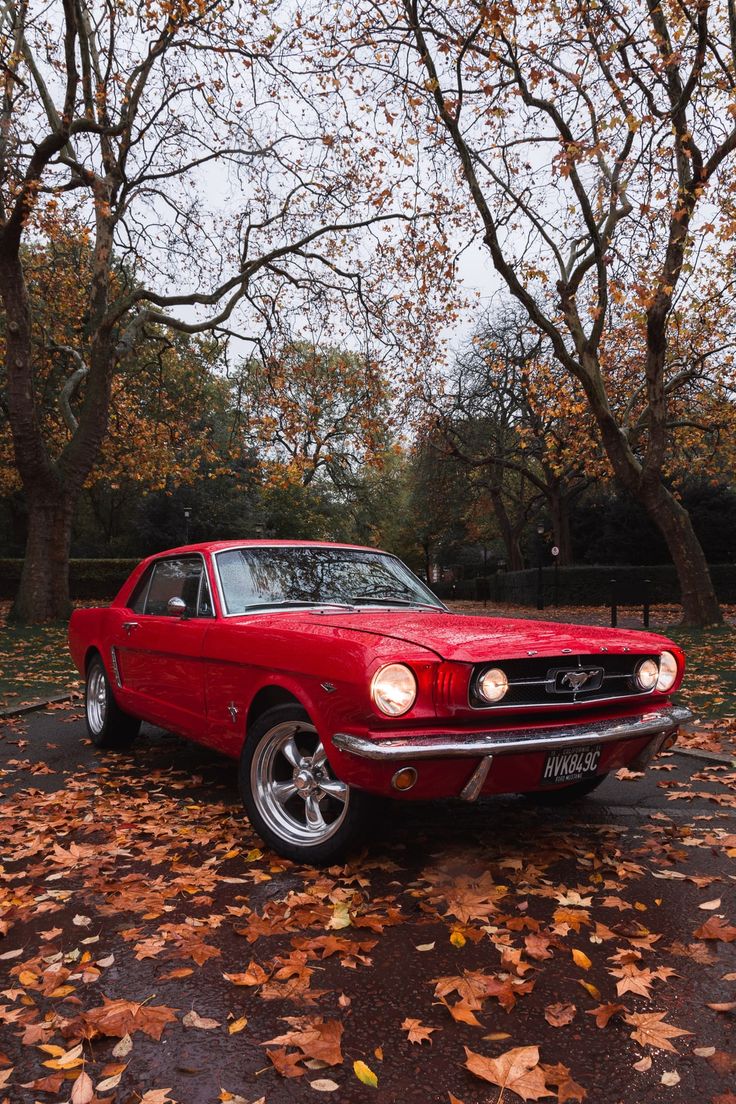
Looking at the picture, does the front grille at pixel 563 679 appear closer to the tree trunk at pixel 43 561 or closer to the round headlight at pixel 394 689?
the round headlight at pixel 394 689

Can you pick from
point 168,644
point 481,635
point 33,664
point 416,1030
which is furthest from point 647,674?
point 33,664

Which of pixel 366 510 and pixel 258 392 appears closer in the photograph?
pixel 258 392

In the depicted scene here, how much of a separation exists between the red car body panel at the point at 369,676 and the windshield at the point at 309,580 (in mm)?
112

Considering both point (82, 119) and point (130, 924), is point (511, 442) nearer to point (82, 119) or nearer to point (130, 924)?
point (82, 119)

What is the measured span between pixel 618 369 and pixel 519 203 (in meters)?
10.2

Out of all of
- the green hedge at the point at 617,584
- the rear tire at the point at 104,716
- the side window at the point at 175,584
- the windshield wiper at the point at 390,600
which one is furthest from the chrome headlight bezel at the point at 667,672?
the green hedge at the point at 617,584

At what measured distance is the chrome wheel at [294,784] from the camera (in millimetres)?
3873

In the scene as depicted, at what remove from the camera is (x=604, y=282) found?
13.2 m

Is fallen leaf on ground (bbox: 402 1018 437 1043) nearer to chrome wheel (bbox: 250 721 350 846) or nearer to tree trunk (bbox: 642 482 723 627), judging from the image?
chrome wheel (bbox: 250 721 350 846)

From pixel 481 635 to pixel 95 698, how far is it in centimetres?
426

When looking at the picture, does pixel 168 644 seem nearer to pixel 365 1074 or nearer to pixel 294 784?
pixel 294 784

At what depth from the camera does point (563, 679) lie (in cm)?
378

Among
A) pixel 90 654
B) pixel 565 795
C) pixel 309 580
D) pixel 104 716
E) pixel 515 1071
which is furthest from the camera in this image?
pixel 90 654

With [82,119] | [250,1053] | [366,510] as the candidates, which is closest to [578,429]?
[82,119]
